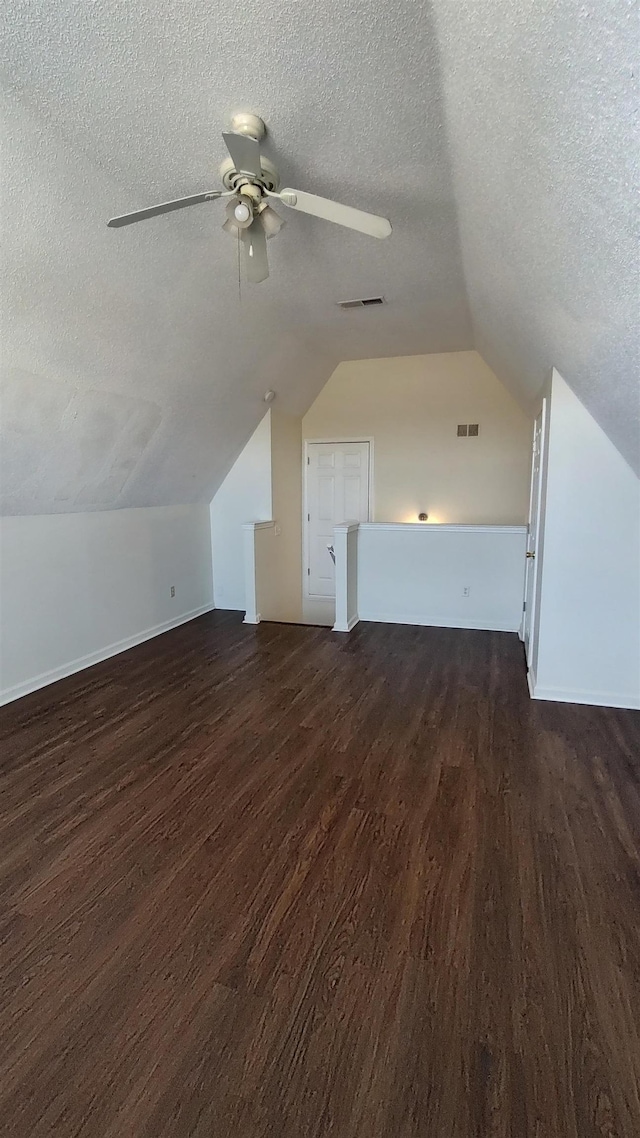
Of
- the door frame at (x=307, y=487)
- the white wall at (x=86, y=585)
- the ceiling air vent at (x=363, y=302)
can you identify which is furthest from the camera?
the door frame at (x=307, y=487)

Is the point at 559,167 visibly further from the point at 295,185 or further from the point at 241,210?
the point at 295,185

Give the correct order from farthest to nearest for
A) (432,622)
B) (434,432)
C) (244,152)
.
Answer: (434,432)
(432,622)
(244,152)

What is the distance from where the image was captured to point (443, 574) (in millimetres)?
5023

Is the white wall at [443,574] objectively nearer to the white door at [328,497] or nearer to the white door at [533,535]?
the white door at [533,535]

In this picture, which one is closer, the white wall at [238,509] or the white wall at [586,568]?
the white wall at [586,568]

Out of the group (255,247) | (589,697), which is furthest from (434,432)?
(255,247)

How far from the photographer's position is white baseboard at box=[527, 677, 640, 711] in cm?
333

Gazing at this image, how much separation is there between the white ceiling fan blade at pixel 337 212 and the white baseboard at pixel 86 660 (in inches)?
130

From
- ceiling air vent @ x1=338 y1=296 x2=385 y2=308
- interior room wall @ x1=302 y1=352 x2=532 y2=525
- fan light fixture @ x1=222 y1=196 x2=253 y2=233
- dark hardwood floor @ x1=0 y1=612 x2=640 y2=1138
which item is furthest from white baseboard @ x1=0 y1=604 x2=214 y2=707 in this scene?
ceiling air vent @ x1=338 y1=296 x2=385 y2=308

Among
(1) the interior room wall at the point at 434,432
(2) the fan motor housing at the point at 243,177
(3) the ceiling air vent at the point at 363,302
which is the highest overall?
(3) the ceiling air vent at the point at 363,302

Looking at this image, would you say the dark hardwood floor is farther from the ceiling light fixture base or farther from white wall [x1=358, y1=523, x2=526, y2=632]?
the ceiling light fixture base

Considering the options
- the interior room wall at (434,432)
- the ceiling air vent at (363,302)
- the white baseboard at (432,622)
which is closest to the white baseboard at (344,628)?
the white baseboard at (432,622)

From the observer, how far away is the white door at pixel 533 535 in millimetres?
3715

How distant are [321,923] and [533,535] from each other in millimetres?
3302
